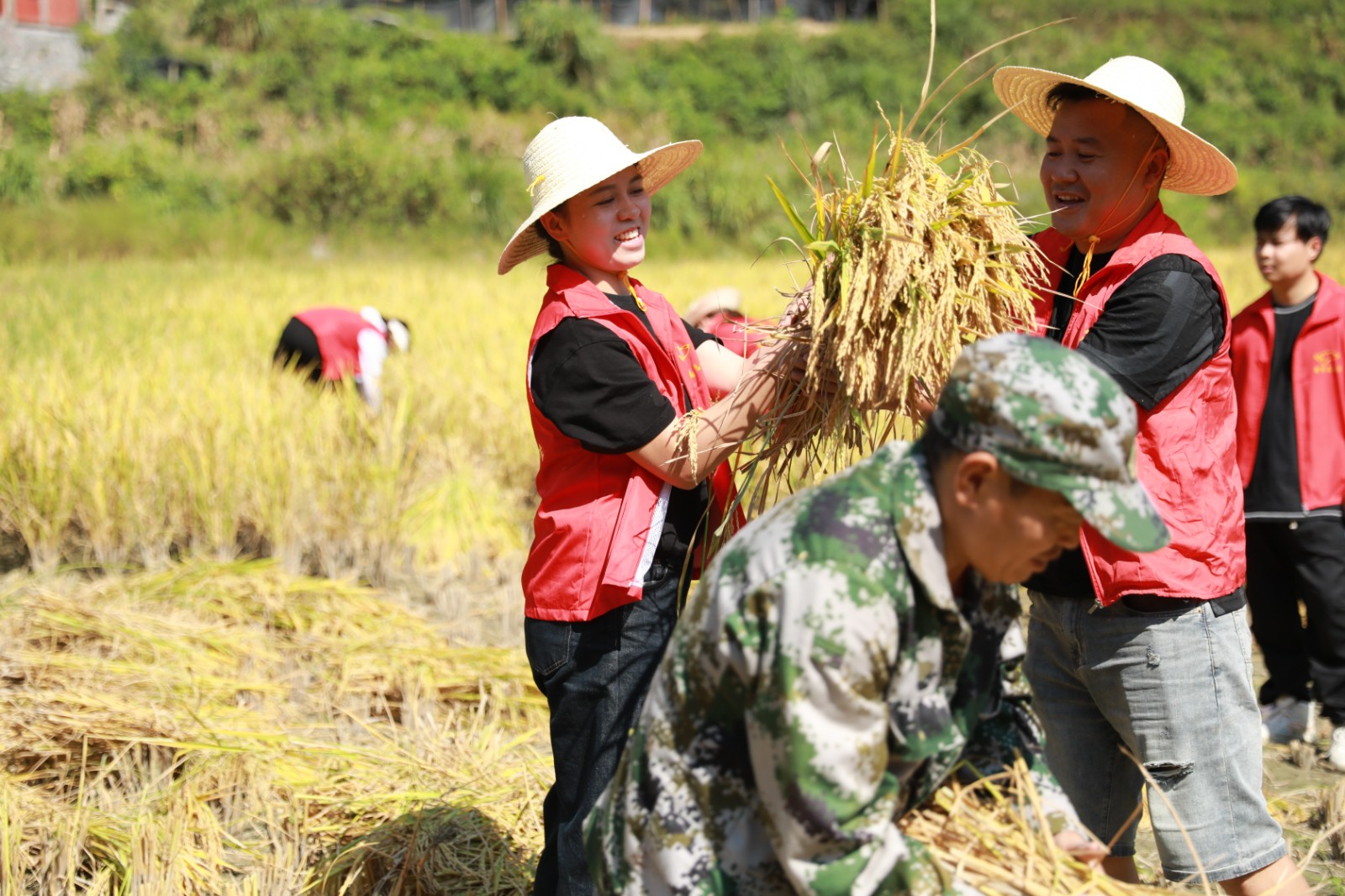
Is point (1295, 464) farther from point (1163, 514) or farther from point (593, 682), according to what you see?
point (593, 682)

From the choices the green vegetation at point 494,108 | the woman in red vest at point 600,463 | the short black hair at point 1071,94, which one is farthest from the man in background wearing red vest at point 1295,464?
the green vegetation at point 494,108

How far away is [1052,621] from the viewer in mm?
2082

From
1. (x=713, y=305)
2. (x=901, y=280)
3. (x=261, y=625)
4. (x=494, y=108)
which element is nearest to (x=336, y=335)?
(x=261, y=625)

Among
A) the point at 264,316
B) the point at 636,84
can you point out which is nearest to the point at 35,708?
the point at 264,316

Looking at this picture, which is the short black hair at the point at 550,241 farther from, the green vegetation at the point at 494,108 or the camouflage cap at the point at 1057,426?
the green vegetation at the point at 494,108

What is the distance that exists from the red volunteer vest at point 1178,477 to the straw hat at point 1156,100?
177 mm

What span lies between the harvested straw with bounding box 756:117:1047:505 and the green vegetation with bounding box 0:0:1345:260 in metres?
15.9

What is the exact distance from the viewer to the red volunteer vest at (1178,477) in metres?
1.88

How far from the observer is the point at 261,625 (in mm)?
3969

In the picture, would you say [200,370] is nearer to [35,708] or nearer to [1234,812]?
[35,708]

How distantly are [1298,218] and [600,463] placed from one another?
2775mm

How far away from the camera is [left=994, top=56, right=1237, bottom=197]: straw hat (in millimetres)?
1950

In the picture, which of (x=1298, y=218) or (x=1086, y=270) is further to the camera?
(x=1298, y=218)

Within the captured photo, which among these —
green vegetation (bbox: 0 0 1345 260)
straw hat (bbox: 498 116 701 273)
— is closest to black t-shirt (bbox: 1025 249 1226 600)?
straw hat (bbox: 498 116 701 273)
